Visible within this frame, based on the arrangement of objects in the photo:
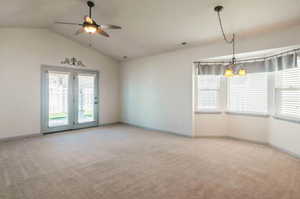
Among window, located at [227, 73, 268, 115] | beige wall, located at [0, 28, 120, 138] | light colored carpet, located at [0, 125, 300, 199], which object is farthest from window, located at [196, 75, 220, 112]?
beige wall, located at [0, 28, 120, 138]

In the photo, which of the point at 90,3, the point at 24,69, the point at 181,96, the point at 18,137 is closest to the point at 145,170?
the point at 181,96

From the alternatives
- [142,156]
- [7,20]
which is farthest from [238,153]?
[7,20]

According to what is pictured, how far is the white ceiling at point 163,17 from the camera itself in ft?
10.2

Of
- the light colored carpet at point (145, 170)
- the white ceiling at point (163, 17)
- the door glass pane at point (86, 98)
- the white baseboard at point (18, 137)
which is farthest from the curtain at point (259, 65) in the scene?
the white baseboard at point (18, 137)

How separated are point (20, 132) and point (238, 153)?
582 centimetres

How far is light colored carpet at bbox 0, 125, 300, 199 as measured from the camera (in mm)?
2287

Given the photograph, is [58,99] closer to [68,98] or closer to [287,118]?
[68,98]

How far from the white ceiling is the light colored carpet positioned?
9.00 feet

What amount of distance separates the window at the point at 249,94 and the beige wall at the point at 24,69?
17.4 feet

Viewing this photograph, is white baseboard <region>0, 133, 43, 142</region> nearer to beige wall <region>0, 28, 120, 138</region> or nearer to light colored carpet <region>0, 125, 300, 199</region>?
beige wall <region>0, 28, 120, 138</region>

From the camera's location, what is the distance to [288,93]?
3.85 m

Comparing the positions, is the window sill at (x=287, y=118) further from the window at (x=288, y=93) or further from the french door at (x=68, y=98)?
the french door at (x=68, y=98)

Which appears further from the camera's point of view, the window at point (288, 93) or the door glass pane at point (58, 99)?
the door glass pane at point (58, 99)

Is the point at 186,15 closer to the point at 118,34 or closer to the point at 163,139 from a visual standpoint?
the point at 118,34
